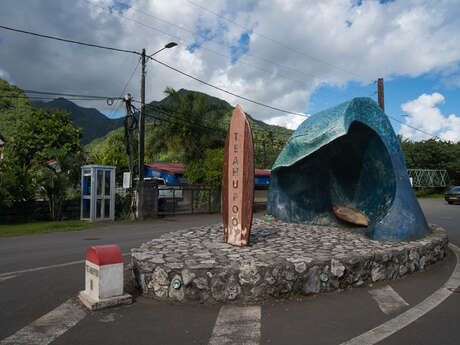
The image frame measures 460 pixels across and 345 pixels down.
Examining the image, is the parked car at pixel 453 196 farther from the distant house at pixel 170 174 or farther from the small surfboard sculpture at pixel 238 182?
the small surfboard sculpture at pixel 238 182

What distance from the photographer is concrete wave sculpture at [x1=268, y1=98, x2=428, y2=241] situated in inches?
280

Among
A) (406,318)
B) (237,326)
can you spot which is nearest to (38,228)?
(237,326)

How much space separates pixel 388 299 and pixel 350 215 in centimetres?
421

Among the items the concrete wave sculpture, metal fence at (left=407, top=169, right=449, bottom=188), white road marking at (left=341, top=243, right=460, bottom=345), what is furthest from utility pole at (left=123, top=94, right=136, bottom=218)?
metal fence at (left=407, top=169, right=449, bottom=188)

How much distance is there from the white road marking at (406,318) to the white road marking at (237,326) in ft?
3.11

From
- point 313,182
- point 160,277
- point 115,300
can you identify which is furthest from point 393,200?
point 115,300

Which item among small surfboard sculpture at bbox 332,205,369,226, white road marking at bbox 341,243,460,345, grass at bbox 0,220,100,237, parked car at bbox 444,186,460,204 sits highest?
parked car at bbox 444,186,460,204

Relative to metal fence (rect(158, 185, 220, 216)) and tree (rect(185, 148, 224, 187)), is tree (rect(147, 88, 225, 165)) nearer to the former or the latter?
tree (rect(185, 148, 224, 187))

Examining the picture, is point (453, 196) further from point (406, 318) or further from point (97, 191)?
point (406, 318)

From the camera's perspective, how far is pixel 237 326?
3.91m

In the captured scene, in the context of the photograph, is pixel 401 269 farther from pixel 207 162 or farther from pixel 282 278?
pixel 207 162

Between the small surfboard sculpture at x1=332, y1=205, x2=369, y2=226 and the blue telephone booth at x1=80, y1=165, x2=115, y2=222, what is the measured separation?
33.7 ft

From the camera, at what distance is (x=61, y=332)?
12.2 feet

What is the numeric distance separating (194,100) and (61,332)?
2291 centimetres
